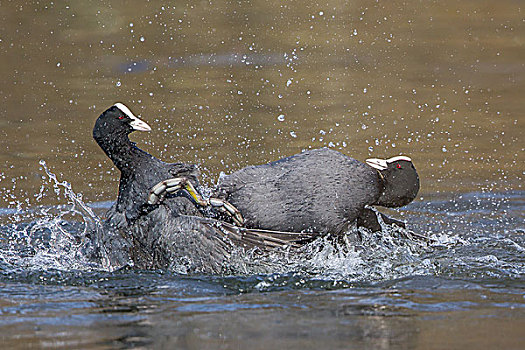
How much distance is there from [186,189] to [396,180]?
153cm

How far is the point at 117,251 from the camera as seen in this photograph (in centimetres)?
552

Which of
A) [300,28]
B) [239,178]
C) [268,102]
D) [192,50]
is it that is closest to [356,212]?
[239,178]

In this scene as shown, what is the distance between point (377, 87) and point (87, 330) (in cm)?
733

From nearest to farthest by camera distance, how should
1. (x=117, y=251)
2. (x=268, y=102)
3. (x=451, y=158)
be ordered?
(x=117, y=251) → (x=451, y=158) → (x=268, y=102)

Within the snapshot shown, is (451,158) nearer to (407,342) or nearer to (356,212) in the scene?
(356,212)

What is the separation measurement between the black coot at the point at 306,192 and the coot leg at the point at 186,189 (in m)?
0.25

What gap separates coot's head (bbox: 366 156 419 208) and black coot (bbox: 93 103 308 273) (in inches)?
32.5

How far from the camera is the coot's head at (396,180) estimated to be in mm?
5973

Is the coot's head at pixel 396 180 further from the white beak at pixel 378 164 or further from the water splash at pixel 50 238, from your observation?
the water splash at pixel 50 238

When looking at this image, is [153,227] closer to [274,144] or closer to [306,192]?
[306,192]

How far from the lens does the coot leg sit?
5.33 metres

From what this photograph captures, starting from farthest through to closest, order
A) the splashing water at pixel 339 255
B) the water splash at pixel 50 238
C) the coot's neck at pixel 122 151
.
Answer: the water splash at pixel 50 238
the coot's neck at pixel 122 151
the splashing water at pixel 339 255

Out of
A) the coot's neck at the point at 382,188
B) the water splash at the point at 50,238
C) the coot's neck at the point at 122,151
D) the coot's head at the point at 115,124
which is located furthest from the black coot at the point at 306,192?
the water splash at the point at 50,238

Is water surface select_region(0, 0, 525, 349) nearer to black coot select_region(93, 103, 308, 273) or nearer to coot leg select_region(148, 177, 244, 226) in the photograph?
black coot select_region(93, 103, 308, 273)
